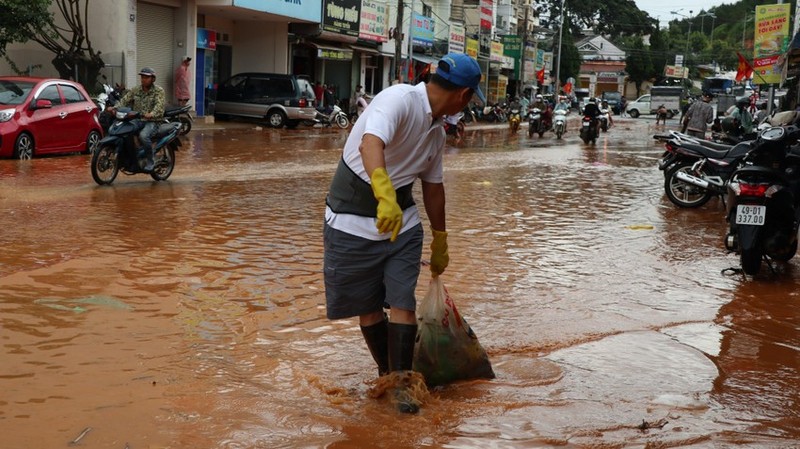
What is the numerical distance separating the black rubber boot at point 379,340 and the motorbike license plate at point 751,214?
4.04 m

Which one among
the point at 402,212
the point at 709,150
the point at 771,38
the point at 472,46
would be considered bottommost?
the point at 709,150

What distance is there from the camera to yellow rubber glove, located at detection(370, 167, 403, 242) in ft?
11.4

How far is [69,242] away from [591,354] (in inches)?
181

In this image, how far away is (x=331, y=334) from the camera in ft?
17.1

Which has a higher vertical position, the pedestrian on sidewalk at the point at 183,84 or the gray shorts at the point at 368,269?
the pedestrian on sidewalk at the point at 183,84

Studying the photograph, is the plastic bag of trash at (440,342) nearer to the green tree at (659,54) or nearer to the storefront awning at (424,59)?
the storefront awning at (424,59)

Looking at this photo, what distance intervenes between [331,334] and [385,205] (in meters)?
1.89

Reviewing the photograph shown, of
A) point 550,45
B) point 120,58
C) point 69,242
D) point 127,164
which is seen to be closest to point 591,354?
point 69,242

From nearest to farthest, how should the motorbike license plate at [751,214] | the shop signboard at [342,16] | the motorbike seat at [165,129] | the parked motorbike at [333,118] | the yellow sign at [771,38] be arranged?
1. the motorbike license plate at [751,214]
2. the motorbike seat at [165,129]
3. the yellow sign at [771,38]
4. the parked motorbike at [333,118]
5. the shop signboard at [342,16]

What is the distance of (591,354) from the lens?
16.4 ft

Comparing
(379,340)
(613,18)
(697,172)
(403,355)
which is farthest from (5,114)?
(613,18)

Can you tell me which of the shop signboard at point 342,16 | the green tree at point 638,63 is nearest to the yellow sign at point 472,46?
the shop signboard at point 342,16

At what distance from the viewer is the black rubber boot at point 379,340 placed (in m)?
4.16

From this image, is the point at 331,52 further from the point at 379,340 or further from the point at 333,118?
the point at 379,340
